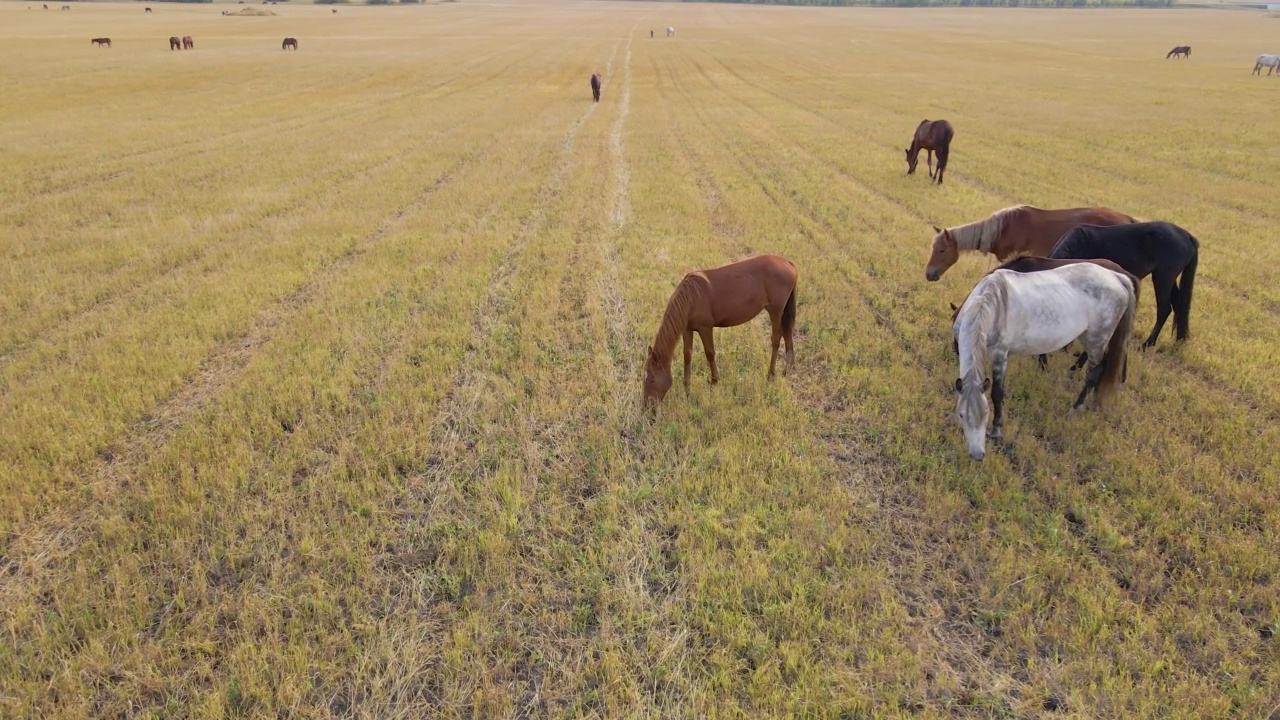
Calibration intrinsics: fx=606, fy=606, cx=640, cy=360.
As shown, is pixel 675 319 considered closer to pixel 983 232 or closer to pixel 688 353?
pixel 688 353

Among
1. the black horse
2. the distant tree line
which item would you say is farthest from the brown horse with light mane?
the distant tree line

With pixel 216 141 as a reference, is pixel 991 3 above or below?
above

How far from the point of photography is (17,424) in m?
5.59

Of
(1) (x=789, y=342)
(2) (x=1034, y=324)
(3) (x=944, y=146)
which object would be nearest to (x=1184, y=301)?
(2) (x=1034, y=324)

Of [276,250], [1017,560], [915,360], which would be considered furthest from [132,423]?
[915,360]

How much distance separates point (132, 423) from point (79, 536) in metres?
1.64

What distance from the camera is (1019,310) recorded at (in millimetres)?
5461

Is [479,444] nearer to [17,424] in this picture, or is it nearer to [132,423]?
[132,423]

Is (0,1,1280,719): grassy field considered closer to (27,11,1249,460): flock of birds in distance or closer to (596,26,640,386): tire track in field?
(596,26,640,386): tire track in field

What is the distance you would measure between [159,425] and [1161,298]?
10548 mm

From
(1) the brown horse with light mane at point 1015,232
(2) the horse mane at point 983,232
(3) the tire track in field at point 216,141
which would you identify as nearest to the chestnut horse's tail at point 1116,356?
(1) the brown horse with light mane at point 1015,232

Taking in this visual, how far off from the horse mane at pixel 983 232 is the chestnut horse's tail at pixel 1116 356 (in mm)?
2853

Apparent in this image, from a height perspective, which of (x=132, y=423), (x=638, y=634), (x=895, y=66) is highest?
(x=895, y=66)

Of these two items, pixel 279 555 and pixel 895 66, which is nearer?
pixel 279 555
